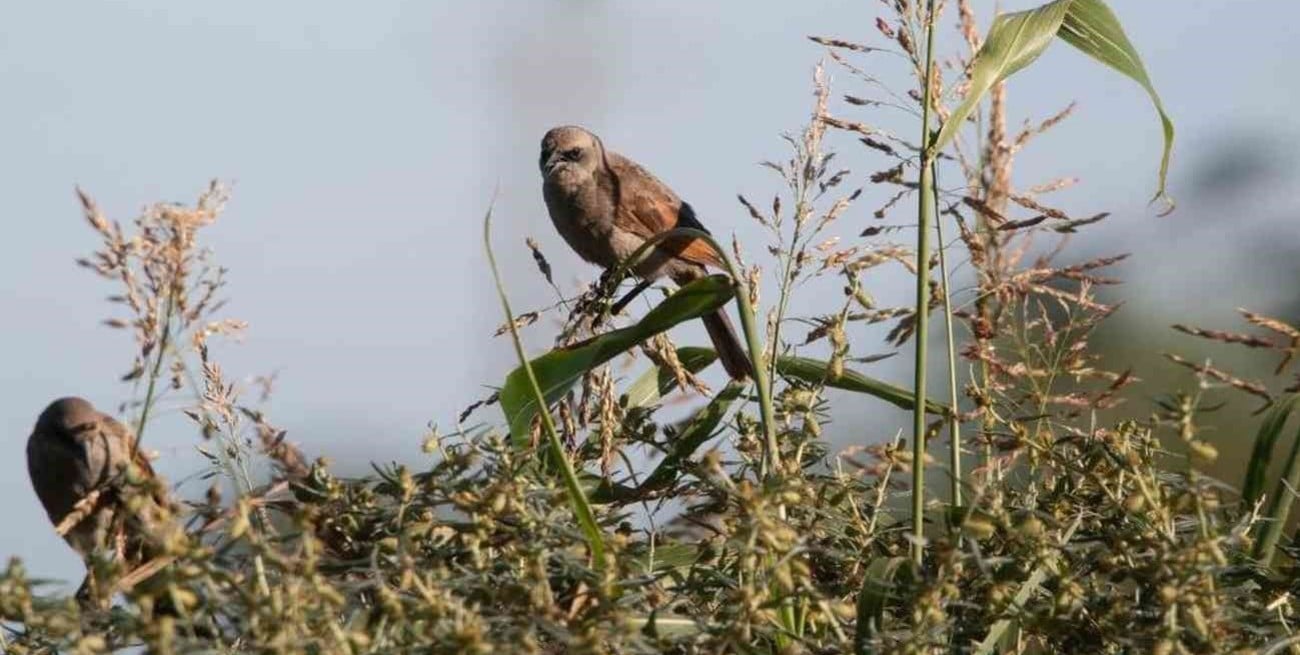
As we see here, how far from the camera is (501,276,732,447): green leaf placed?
2.64 m

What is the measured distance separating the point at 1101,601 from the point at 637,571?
57cm

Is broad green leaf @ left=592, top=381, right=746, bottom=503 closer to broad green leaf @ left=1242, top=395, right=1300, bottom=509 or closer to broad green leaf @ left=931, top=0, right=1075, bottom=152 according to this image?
broad green leaf @ left=931, top=0, right=1075, bottom=152

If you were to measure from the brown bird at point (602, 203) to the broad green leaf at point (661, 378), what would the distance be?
124 inches

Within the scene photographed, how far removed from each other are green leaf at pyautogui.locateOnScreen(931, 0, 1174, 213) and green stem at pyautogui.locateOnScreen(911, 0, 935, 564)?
103mm

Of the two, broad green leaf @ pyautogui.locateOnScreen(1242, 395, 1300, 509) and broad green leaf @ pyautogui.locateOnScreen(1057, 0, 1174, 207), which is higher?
broad green leaf @ pyautogui.locateOnScreen(1057, 0, 1174, 207)

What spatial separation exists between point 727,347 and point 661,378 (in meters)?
0.75

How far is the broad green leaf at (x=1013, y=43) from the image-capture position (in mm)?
2760

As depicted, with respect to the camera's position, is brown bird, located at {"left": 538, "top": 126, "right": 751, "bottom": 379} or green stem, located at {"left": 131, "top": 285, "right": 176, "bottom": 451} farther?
brown bird, located at {"left": 538, "top": 126, "right": 751, "bottom": 379}

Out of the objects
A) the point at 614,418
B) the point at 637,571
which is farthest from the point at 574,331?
the point at 637,571

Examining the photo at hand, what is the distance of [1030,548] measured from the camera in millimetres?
2115

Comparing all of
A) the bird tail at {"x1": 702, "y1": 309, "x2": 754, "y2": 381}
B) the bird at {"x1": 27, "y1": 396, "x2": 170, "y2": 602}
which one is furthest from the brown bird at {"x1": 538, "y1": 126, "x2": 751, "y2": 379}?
the bird at {"x1": 27, "y1": 396, "x2": 170, "y2": 602}

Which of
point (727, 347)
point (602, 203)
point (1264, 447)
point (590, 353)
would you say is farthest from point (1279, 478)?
point (602, 203)

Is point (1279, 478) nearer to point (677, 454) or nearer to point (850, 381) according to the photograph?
point (850, 381)

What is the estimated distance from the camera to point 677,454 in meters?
2.66
